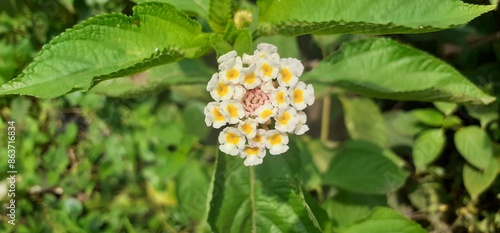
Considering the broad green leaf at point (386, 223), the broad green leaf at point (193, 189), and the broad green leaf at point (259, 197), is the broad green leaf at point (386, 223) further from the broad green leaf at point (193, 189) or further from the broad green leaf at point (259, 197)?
the broad green leaf at point (193, 189)

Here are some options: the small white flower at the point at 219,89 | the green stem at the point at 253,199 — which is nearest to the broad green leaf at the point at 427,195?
the green stem at the point at 253,199

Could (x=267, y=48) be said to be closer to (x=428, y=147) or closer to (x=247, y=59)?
(x=247, y=59)

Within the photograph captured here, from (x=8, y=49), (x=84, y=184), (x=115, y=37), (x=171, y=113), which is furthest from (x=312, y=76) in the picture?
(x=8, y=49)

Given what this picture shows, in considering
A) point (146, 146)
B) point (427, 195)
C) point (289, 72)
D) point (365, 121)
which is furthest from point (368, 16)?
point (146, 146)

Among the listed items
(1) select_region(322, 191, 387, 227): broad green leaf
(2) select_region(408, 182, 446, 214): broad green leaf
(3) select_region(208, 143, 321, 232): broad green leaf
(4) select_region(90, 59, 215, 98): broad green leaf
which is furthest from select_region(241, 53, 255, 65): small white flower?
(2) select_region(408, 182, 446, 214): broad green leaf

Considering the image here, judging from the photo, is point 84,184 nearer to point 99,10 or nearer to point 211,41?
point 99,10
